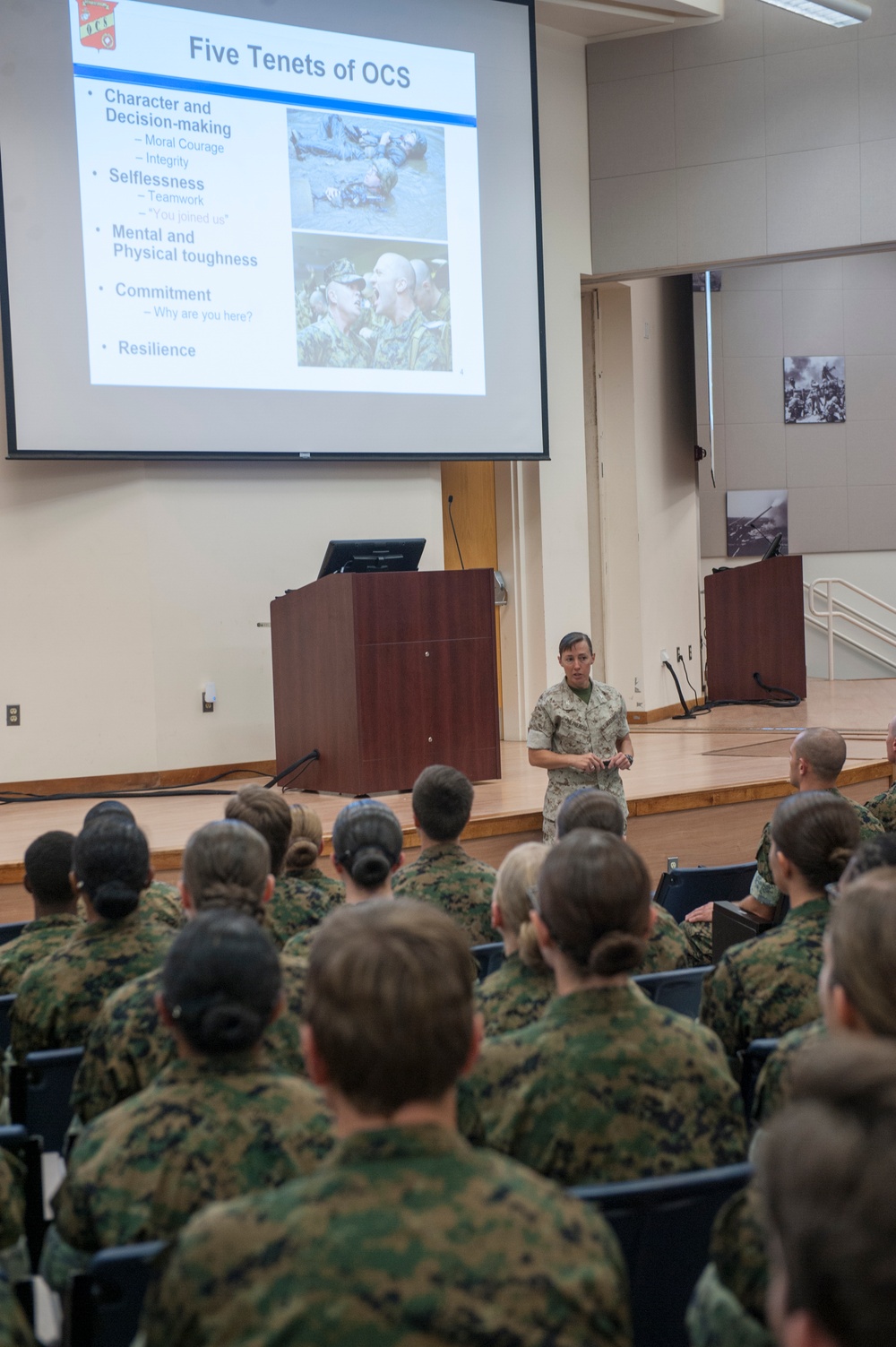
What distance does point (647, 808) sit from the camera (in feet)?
19.4

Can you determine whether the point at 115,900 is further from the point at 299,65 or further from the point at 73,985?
the point at 299,65

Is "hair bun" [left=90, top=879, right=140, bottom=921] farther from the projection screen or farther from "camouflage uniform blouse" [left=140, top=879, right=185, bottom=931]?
the projection screen

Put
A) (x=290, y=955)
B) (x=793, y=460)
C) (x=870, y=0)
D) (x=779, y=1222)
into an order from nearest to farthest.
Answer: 1. (x=779, y=1222)
2. (x=290, y=955)
3. (x=870, y=0)
4. (x=793, y=460)

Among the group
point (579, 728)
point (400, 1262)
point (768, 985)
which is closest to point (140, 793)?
point (579, 728)

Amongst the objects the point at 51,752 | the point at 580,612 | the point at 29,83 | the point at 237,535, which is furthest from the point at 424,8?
the point at 51,752

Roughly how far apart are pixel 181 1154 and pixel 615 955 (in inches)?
24.7

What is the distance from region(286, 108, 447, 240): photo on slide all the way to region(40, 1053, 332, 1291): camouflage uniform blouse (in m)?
6.36

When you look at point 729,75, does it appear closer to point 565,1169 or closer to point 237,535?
point 237,535

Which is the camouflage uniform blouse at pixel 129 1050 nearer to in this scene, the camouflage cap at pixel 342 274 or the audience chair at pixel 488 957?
the audience chair at pixel 488 957

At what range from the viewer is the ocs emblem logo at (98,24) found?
6.51 m

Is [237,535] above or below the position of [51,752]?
above

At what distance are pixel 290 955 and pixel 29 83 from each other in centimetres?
566

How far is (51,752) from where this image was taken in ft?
22.9

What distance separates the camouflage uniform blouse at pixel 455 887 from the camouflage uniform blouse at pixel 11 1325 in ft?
6.60
